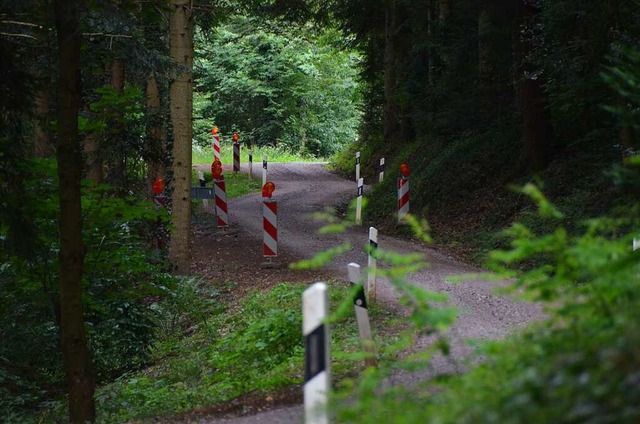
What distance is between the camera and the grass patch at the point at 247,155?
147 feet

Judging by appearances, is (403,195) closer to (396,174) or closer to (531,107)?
(531,107)

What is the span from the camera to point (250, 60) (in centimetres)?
4641

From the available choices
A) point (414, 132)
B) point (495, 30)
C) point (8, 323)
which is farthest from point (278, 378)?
point (414, 132)

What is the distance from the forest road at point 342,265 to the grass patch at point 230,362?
30.3 inches

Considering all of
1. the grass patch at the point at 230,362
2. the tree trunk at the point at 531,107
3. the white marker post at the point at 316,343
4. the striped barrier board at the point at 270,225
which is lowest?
the grass patch at the point at 230,362

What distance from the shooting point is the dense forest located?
3.34m

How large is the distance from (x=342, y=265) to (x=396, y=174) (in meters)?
11.8

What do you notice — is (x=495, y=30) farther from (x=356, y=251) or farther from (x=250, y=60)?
(x=250, y=60)

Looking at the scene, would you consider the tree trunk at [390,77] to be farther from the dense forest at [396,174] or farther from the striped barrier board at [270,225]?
the striped barrier board at [270,225]

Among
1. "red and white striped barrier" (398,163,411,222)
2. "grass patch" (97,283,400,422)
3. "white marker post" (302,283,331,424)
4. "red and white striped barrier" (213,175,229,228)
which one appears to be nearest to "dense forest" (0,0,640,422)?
"white marker post" (302,283,331,424)

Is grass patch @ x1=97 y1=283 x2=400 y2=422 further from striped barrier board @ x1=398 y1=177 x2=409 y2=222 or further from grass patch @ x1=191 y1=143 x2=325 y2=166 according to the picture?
grass patch @ x1=191 y1=143 x2=325 y2=166

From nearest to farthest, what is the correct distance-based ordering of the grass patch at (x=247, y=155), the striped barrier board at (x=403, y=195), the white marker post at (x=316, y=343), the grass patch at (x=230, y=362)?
the white marker post at (x=316, y=343) < the grass patch at (x=230, y=362) < the striped barrier board at (x=403, y=195) < the grass patch at (x=247, y=155)

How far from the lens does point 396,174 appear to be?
26.5 m

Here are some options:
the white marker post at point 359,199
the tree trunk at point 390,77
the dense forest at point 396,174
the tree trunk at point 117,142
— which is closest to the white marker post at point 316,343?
the dense forest at point 396,174
